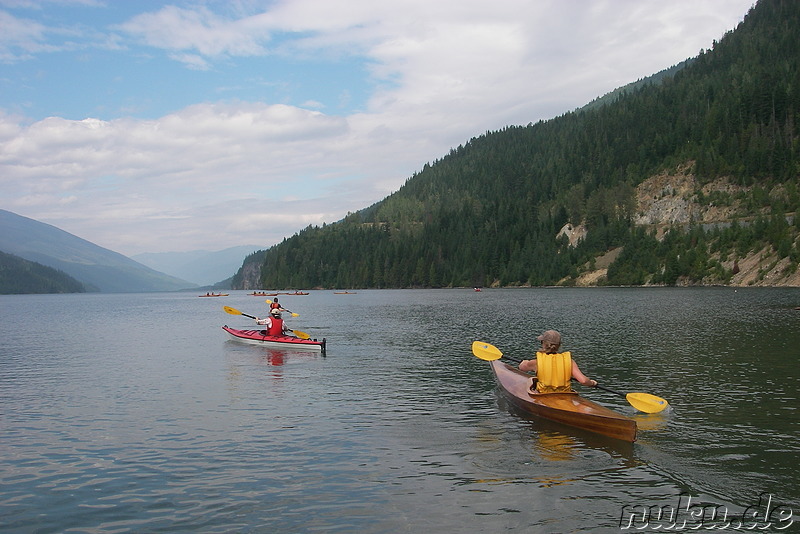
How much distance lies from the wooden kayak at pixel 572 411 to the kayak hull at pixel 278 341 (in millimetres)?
21181

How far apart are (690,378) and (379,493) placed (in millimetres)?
20732

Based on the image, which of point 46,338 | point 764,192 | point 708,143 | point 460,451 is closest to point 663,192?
point 708,143

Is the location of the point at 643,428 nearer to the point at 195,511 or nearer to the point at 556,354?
the point at 556,354

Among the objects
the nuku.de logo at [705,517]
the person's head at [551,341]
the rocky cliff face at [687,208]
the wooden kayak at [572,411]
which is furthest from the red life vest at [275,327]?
the rocky cliff face at [687,208]

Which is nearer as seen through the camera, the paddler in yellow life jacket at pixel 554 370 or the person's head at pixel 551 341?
the person's head at pixel 551 341

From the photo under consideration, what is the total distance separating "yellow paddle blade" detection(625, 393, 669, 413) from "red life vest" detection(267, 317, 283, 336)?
100 feet

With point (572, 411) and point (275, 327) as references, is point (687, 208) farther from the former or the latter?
point (572, 411)

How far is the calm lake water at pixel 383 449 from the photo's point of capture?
1370 cm

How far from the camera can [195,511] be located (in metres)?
14.1

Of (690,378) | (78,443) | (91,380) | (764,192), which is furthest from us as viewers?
(764,192)

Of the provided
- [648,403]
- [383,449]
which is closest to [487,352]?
[648,403]

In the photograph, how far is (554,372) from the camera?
21672mm

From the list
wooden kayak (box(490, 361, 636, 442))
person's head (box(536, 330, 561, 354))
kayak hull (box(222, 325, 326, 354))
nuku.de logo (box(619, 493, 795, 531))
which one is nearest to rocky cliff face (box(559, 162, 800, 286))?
kayak hull (box(222, 325, 326, 354))

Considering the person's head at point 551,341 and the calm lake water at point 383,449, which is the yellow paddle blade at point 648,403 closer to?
the calm lake water at point 383,449
